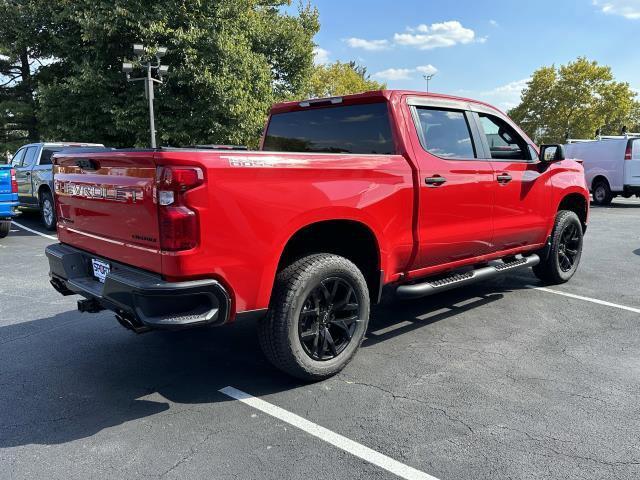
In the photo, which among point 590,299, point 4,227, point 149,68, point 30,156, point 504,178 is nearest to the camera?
point 504,178

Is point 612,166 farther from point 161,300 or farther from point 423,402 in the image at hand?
point 161,300

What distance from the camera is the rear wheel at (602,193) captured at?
16.4 m

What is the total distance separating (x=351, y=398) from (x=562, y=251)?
394cm

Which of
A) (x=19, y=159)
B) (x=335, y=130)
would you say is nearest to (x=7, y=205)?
(x=19, y=159)

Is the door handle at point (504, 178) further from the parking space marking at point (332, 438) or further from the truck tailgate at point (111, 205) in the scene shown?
the truck tailgate at point (111, 205)

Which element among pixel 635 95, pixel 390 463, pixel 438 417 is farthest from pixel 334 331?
pixel 635 95

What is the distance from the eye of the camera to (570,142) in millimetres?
18906

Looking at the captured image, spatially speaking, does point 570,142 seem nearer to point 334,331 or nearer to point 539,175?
point 539,175

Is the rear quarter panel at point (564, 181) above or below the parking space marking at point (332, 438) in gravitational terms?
above

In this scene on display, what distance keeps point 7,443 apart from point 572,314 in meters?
4.74

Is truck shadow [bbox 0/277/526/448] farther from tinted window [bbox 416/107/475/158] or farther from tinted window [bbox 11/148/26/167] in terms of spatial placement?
tinted window [bbox 11/148/26/167]

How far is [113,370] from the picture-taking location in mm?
3730

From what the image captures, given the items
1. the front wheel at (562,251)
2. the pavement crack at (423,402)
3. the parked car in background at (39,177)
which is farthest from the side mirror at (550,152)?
the parked car in background at (39,177)

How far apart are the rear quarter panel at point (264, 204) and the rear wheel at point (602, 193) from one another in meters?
15.4
